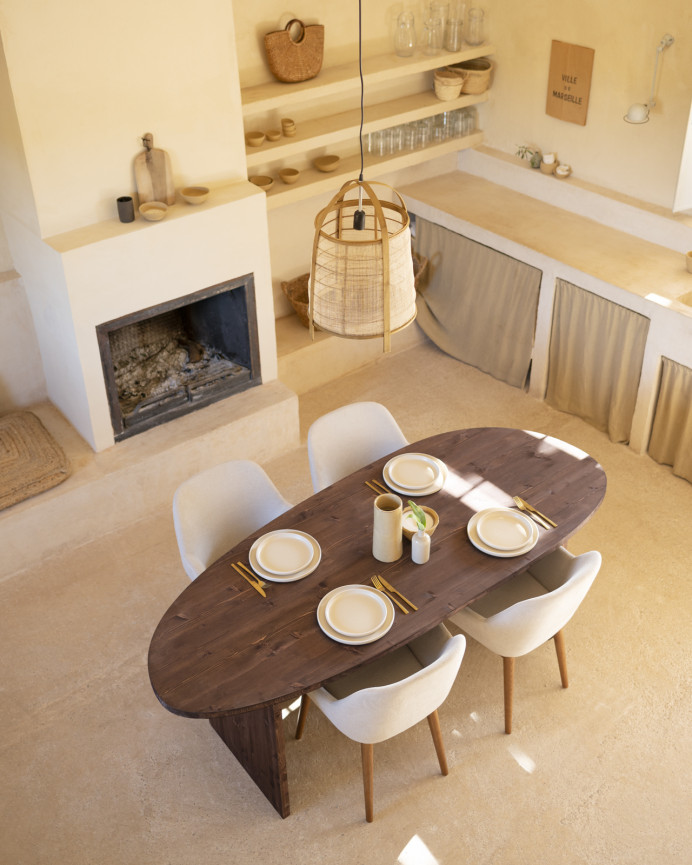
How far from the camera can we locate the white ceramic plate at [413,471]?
3.85m

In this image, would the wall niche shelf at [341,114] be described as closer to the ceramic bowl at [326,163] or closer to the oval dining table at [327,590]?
the ceramic bowl at [326,163]

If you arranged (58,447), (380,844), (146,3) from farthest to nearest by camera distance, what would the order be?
(58,447), (146,3), (380,844)

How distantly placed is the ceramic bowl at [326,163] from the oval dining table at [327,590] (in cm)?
220

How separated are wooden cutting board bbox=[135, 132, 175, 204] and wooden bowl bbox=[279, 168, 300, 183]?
106cm

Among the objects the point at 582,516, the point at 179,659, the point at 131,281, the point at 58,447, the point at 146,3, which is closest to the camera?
the point at 179,659

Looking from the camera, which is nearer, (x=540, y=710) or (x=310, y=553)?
(x=310, y=553)

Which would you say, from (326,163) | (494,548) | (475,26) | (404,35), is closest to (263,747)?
(494,548)

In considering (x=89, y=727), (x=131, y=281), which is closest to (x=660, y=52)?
(x=131, y=281)

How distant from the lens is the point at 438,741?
3482 millimetres

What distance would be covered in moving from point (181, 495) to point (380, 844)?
5.17 ft

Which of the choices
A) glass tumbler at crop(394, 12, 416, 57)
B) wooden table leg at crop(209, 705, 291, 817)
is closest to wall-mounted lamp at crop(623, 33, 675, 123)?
glass tumbler at crop(394, 12, 416, 57)

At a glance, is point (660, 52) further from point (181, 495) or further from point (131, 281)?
point (181, 495)

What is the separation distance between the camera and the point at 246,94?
4.91m

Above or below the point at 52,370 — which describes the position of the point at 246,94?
above
